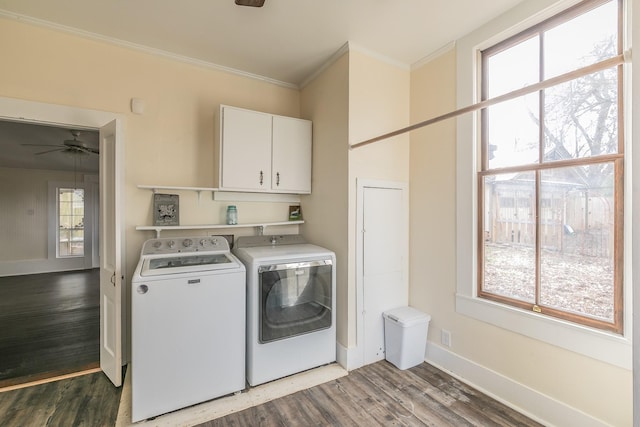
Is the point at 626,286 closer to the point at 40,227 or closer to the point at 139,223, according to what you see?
the point at 139,223

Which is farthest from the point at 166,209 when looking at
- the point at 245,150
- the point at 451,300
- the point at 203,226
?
the point at 451,300

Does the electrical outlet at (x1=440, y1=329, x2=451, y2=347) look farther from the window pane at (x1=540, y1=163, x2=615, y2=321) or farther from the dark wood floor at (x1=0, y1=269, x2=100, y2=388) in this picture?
the dark wood floor at (x1=0, y1=269, x2=100, y2=388)

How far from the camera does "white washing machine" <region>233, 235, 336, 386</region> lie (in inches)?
84.0

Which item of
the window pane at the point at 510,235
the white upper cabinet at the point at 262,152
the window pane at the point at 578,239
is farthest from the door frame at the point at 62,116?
the window pane at the point at 578,239

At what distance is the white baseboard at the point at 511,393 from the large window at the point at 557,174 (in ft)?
1.73

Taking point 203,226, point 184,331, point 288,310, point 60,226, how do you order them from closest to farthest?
point 184,331 → point 288,310 → point 203,226 → point 60,226

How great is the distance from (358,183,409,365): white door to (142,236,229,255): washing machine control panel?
4.09 ft

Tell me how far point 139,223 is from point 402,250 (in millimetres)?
2400

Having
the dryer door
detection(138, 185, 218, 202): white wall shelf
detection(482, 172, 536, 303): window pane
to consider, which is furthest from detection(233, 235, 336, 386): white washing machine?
detection(482, 172, 536, 303): window pane

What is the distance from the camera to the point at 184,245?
233 cm

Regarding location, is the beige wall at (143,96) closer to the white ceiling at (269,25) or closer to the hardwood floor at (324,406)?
the white ceiling at (269,25)

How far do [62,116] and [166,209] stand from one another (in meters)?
1.02

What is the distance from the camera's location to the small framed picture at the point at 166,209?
244 cm

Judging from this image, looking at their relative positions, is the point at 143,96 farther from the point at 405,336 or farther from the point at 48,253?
the point at 48,253
